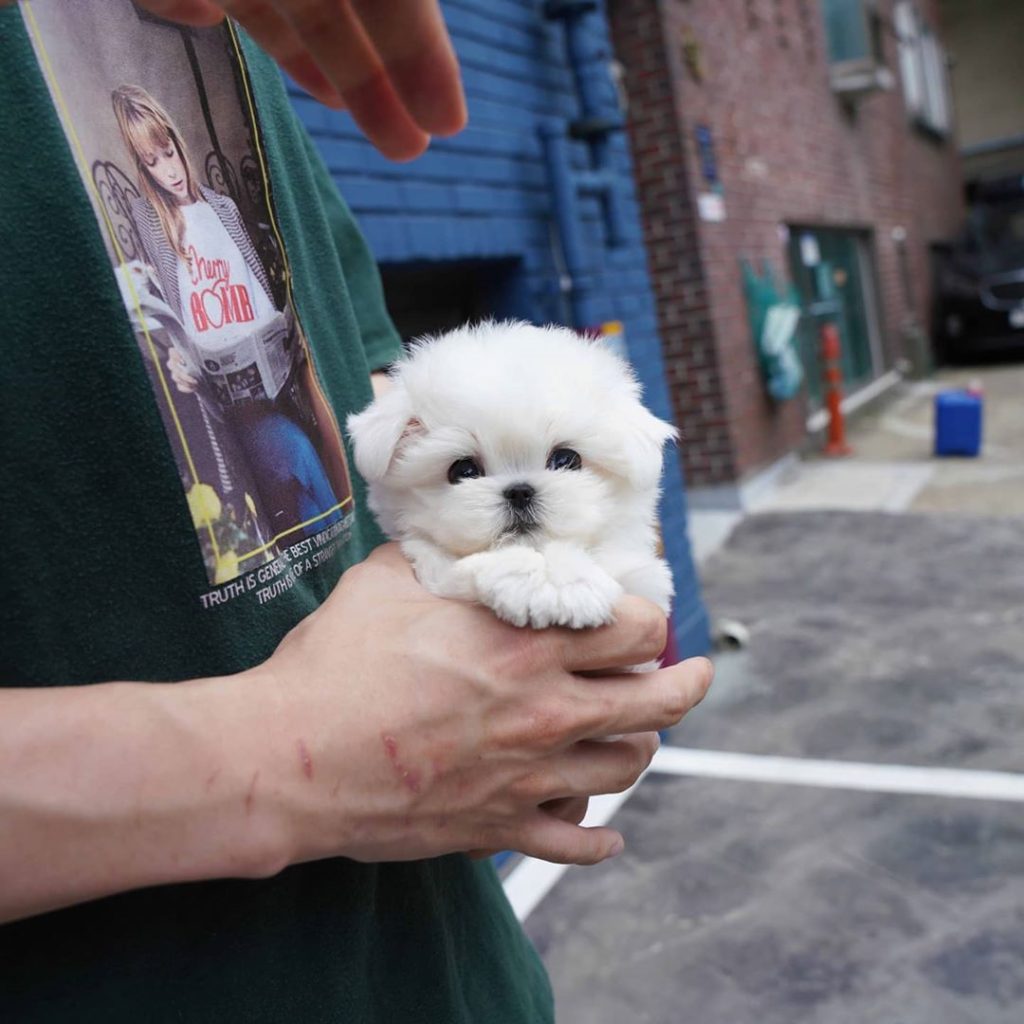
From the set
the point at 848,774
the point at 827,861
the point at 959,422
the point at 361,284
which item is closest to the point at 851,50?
the point at 959,422

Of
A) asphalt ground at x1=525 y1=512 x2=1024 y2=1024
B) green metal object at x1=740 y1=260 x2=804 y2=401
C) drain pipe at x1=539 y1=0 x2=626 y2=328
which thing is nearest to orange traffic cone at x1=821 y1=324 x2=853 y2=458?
green metal object at x1=740 y1=260 x2=804 y2=401

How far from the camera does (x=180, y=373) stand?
0.98 meters

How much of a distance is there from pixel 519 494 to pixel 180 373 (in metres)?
0.44

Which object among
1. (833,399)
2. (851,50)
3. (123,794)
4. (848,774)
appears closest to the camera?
(123,794)

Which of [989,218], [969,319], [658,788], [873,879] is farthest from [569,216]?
[989,218]

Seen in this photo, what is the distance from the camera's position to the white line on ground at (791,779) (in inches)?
142

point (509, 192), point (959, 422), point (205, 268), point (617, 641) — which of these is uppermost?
point (509, 192)

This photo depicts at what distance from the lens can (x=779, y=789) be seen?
3.93 m

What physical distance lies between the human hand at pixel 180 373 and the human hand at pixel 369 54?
0.32 meters

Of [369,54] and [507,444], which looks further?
[507,444]

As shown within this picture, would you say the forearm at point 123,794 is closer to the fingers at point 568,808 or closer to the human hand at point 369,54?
the fingers at point 568,808

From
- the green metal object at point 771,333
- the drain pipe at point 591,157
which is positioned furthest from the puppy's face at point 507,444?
the green metal object at point 771,333

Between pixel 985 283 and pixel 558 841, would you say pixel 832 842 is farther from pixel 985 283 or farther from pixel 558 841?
pixel 985 283

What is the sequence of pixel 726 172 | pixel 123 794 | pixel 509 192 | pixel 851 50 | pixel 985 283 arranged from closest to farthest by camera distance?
pixel 123 794 → pixel 509 192 → pixel 726 172 → pixel 851 50 → pixel 985 283
